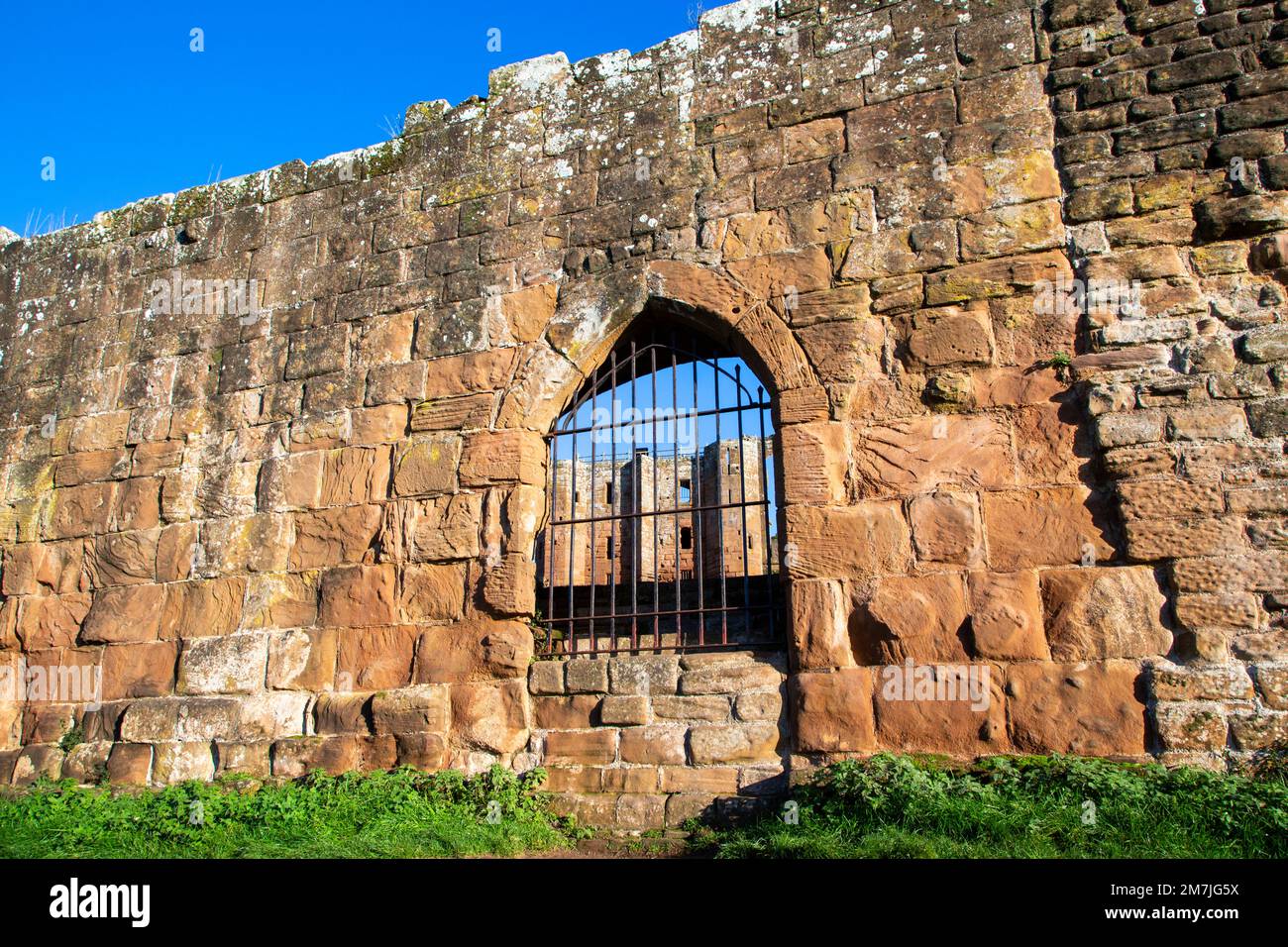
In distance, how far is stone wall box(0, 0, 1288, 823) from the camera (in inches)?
174

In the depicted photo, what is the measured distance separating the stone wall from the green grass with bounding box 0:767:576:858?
228 mm

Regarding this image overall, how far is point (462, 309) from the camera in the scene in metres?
6.14

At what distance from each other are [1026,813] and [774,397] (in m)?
2.43

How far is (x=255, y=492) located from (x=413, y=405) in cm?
124

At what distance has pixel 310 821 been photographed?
4719 mm

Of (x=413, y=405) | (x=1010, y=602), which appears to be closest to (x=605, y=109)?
(x=413, y=405)

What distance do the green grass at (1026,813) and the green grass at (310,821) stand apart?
1076 millimetres

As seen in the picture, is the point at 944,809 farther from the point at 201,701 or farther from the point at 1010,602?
the point at 201,701
